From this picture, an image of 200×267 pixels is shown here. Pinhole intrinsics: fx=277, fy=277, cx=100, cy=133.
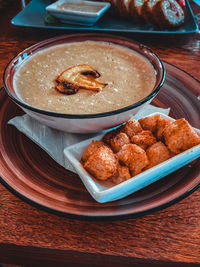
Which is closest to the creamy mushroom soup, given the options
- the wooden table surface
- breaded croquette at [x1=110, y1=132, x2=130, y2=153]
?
breaded croquette at [x1=110, y1=132, x2=130, y2=153]

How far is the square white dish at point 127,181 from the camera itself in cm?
70

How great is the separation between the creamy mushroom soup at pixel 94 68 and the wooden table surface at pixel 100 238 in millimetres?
377

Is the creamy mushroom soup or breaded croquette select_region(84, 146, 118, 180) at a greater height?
the creamy mushroom soup

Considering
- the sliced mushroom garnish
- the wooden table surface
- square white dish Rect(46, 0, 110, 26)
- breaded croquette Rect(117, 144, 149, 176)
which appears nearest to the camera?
the wooden table surface

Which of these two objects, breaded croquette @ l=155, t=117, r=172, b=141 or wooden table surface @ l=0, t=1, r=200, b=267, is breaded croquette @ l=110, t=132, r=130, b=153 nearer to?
breaded croquette @ l=155, t=117, r=172, b=141

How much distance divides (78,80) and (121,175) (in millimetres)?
492

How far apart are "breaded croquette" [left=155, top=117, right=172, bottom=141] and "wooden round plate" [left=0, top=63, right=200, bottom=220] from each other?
134mm

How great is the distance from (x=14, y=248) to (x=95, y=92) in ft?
1.97

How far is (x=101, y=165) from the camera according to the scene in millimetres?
739

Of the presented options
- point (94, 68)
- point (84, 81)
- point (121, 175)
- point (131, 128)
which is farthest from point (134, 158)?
point (94, 68)

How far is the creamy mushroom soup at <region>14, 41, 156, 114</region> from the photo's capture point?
99cm

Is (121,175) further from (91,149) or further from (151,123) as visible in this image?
(151,123)

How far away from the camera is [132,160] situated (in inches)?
30.7

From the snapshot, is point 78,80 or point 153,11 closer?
point 78,80
